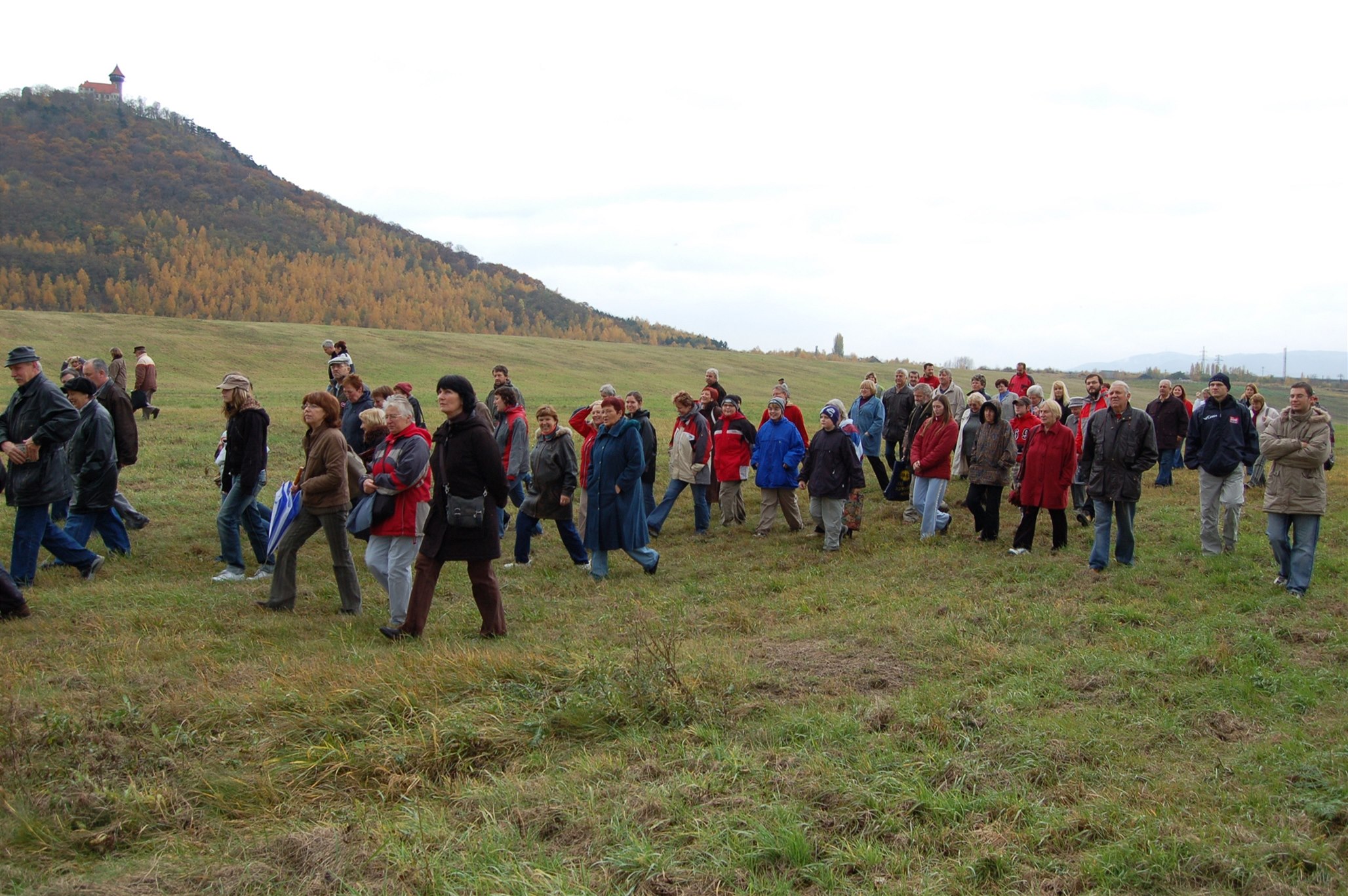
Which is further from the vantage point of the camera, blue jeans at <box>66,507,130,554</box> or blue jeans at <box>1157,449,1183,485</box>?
blue jeans at <box>1157,449,1183,485</box>

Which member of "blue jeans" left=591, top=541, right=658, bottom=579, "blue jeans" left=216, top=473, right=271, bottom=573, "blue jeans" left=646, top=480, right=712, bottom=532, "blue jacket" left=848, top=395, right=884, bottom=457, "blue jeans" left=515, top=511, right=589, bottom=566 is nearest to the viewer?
"blue jeans" left=216, top=473, right=271, bottom=573

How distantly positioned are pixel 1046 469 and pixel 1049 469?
0.03m

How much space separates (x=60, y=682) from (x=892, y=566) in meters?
7.87

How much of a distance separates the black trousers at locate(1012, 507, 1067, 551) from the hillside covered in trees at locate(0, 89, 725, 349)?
81.2m

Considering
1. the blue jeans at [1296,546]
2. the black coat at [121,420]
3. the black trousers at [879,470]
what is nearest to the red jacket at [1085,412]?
the black trousers at [879,470]

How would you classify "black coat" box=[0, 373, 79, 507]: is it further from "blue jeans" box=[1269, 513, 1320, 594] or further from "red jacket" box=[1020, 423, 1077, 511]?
"blue jeans" box=[1269, 513, 1320, 594]

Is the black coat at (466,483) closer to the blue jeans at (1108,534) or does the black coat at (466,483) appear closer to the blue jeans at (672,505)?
the blue jeans at (672,505)

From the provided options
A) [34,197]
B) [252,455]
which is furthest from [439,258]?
[252,455]

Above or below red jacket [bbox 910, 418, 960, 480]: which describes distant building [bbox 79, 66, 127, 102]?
above

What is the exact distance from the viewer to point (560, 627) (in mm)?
8305

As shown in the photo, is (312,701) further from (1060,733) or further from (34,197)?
(34,197)

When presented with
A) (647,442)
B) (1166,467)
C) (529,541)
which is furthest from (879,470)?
(529,541)

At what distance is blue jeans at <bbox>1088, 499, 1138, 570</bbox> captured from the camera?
998 cm

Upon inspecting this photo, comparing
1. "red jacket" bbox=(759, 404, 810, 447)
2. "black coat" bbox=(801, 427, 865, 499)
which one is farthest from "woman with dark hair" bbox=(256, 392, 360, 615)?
"red jacket" bbox=(759, 404, 810, 447)
